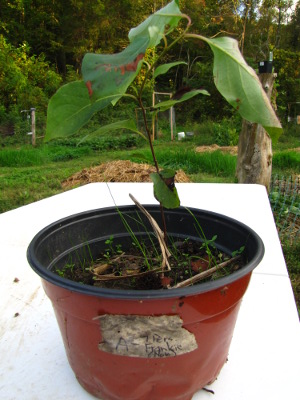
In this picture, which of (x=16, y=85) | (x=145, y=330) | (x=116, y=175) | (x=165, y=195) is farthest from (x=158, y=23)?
(x=16, y=85)

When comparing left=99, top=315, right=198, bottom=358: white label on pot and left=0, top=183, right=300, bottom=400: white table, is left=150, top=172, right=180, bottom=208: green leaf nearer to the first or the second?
left=99, top=315, right=198, bottom=358: white label on pot

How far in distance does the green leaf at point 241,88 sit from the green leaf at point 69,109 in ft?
0.44

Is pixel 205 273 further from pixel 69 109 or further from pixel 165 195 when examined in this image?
pixel 69 109

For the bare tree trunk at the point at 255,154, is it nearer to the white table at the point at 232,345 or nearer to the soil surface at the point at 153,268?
the white table at the point at 232,345

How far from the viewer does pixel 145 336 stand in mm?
476

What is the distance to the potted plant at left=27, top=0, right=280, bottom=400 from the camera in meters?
0.41

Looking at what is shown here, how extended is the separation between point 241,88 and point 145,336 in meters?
0.34

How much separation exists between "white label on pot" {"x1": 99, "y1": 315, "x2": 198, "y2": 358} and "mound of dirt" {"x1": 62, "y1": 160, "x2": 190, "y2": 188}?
3.10 m

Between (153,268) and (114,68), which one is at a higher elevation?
(114,68)

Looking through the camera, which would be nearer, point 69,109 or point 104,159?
point 69,109

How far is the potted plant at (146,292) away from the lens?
0.41 metres

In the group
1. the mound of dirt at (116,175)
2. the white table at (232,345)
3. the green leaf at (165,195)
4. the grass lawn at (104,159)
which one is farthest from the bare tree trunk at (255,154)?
the green leaf at (165,195)

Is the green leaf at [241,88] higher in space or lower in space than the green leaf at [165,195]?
higher

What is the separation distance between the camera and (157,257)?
0.67 metres
